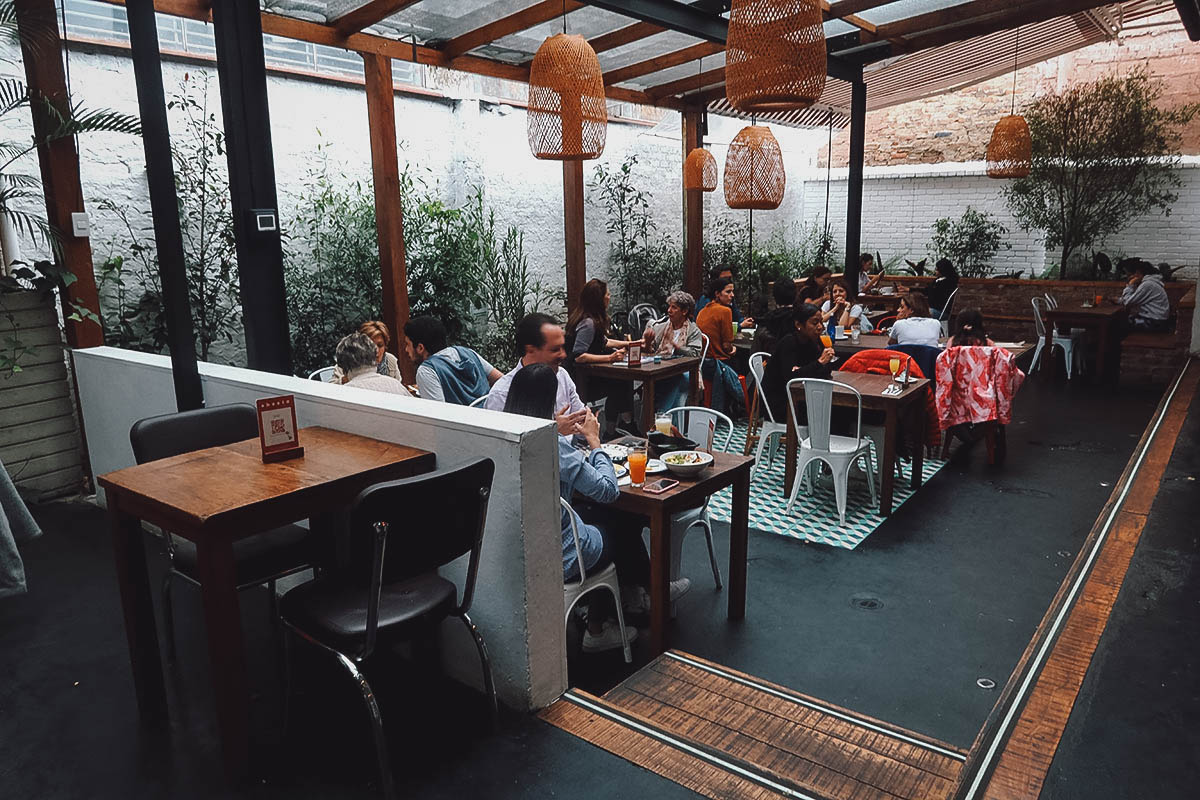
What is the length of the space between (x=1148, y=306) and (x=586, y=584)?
26.8ft

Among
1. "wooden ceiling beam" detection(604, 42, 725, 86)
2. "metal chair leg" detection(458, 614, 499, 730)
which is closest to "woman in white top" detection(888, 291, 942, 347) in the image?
"wooden ceiling beam" detection(604, 42, 725, 86)

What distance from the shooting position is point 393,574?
193cm

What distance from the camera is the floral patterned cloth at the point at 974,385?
523 cm

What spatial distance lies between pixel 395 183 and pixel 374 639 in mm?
4397

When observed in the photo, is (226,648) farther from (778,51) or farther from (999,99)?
(999,99)

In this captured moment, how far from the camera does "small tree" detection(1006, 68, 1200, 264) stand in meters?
9.64

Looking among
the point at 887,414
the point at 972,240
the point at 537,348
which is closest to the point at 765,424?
the point at 887,414

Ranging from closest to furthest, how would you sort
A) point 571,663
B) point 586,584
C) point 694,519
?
point 586,584 < point 571,663 < point 694,519

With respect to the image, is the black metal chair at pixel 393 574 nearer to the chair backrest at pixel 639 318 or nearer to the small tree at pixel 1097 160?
the chair backrest at pixel 639 318

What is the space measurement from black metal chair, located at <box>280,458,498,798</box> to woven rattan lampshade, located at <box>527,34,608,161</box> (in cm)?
275

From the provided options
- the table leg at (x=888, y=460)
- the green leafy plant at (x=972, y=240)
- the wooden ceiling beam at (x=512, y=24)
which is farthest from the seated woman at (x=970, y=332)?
the green leafy plant at (x=972, y=240)

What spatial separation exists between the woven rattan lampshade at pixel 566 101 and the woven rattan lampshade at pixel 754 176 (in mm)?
2349

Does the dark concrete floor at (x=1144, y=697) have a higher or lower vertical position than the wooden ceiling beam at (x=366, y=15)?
lower

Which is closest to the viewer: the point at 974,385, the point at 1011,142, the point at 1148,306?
the point at 974,385
